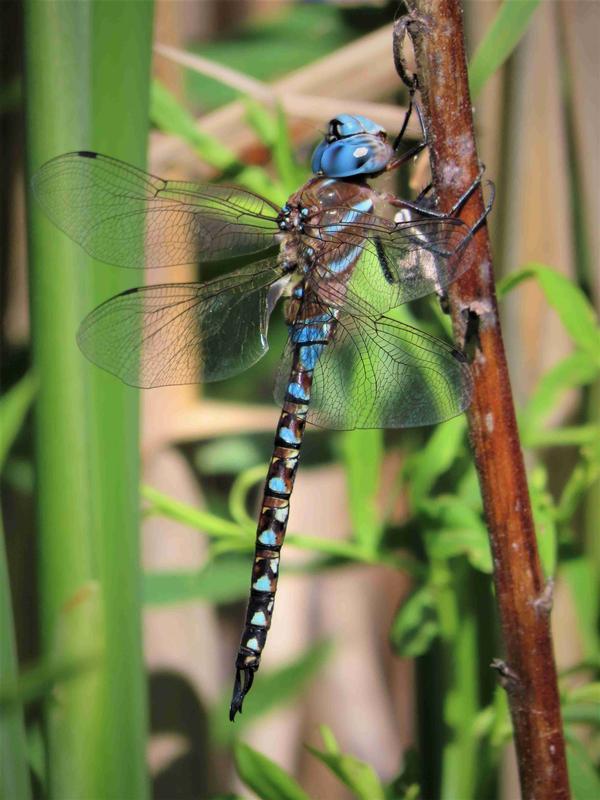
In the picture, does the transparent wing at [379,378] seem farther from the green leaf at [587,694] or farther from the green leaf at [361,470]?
the green leaf at [587,694]

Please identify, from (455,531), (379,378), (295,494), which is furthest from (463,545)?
(295,494)

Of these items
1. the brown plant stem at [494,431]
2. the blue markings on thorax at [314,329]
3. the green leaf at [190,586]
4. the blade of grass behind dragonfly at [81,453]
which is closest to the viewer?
the brown plant stem at [494,431]

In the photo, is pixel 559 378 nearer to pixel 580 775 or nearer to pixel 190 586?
pixel 580 775

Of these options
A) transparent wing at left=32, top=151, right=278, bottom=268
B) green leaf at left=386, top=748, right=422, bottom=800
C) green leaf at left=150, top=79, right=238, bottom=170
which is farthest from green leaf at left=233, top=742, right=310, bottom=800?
green leaf at left=150, top=79, right=238, bottom=170

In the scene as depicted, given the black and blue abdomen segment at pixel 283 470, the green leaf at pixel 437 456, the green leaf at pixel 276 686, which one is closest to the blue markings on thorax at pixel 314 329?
the black and blue abdomen segment at pixel 283 470

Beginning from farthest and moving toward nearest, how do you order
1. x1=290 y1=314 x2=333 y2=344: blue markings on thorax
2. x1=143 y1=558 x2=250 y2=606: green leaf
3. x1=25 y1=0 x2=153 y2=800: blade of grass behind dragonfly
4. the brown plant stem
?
1. x1=143 y1=558 x2=250 y2=606: green leaf
2. x1=290 y1=314 x2=333 y2=344: blue markings on thorax
3. x1=25 y1=0 x2=153 y2=800: blade of grass behind dragonfly
4. the brown plant stem

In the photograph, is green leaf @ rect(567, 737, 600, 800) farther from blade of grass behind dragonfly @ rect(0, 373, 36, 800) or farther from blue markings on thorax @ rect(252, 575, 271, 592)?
blade of grass behind dragonfly @ rect(0, 373, 36, 800)

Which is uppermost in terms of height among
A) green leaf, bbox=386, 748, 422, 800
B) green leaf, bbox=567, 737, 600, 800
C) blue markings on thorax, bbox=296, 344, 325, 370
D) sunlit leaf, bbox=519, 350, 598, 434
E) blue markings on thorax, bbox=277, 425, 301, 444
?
blue markings on thorax, bbox=296, 344, 325, 370
